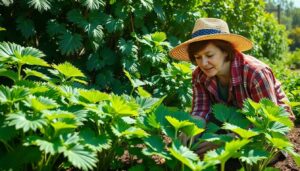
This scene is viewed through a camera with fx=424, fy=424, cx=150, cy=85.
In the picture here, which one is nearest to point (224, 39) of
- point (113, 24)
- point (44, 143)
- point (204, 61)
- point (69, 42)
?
point (204, 61)

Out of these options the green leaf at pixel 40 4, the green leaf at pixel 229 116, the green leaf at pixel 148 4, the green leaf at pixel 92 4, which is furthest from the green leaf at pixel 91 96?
the green leaf at pixel 148 4

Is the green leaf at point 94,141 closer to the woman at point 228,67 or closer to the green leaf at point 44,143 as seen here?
the green leaf at point 44,143

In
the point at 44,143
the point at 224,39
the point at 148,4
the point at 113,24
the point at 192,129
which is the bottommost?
the point at 192,129

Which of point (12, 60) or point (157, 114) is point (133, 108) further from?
point (12, 60)

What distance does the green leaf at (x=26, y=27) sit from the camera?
321 cm

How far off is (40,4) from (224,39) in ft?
4.41

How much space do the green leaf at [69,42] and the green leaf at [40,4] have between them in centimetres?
28

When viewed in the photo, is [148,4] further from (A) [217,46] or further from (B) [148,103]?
(B) [148,103]

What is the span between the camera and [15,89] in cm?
186

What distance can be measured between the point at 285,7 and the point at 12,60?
103294 millimetres

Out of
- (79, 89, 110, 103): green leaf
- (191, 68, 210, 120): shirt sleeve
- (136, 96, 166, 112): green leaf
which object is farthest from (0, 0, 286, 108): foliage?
(79, 89, 110, 103): green leaf

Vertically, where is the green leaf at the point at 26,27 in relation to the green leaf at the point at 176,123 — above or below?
above

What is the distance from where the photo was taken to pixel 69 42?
10.8 feet

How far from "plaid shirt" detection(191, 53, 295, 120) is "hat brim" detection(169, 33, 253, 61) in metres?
0.08
